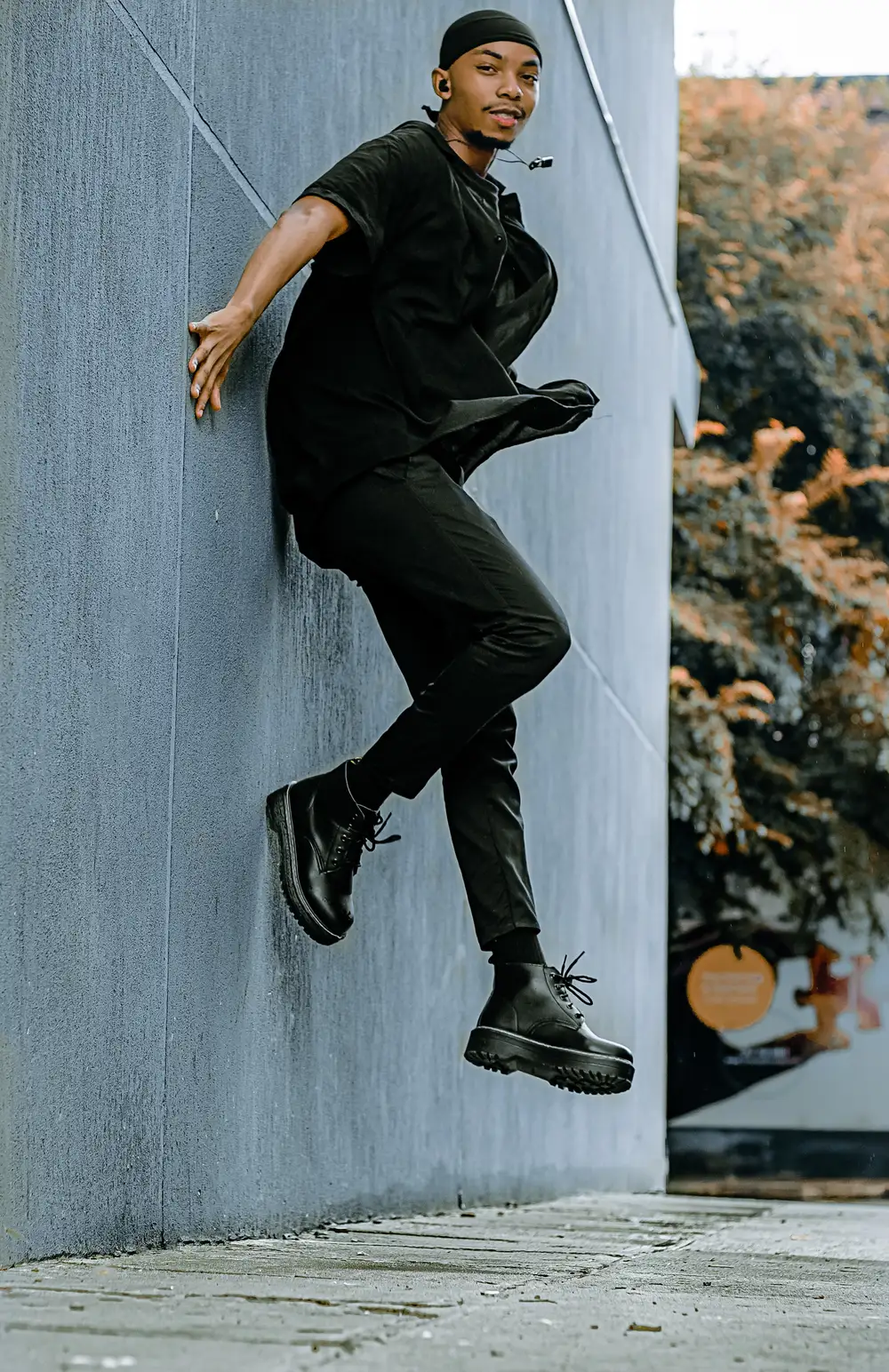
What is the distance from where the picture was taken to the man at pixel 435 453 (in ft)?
13.2

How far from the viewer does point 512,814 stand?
427 cm

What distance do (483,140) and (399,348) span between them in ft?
1.83

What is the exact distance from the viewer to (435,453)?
13.8 feet

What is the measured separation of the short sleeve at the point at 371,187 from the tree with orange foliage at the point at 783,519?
11.9m

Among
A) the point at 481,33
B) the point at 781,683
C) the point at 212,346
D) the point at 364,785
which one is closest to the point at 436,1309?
the point at 364,785

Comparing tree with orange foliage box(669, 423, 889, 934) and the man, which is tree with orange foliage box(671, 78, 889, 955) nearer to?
tree with orange foliage box(669, 423, 889, 934)

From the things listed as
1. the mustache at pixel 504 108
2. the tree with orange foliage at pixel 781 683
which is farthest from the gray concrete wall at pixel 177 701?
the tree with orange foliage at pixel 781 683

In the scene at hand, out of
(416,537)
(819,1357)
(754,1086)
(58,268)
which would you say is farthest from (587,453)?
(754,1086)

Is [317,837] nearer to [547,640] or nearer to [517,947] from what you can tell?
[517,947]

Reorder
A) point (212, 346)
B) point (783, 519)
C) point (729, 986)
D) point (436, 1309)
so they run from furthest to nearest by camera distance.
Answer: point (729, 986), point (783, 519), point (212, 346), point (436, 1309)

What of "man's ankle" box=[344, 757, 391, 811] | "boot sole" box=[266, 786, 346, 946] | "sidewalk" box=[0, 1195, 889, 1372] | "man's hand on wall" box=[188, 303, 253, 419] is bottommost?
"sidewalk" box=[0, 1195, 889, 1372]

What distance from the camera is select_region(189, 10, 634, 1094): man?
13.2ft

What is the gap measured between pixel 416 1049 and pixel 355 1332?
343 cm

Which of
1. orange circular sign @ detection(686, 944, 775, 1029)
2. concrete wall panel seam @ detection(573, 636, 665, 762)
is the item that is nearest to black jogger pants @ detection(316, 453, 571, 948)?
concrete wall panel seam @ detection(573, 636, 665, 762)
